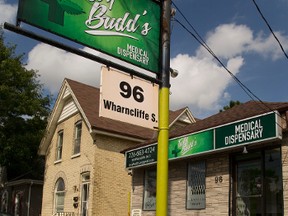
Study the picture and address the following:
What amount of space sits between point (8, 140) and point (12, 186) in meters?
6.78

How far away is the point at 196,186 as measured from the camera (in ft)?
44.5

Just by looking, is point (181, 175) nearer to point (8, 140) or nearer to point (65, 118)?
point (65, 118)

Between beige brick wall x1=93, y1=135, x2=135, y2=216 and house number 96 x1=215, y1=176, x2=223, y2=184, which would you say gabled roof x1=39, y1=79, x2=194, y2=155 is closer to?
beige brick wall x1=93, y1=135, x2=135, y2=216

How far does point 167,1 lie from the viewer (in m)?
5.82

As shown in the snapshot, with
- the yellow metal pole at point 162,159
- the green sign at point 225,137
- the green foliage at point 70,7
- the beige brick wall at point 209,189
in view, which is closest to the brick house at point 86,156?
the beige brick wall at point 209,189

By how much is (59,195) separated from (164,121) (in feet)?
67.0

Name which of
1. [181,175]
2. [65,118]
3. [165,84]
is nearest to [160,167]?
[165,84]

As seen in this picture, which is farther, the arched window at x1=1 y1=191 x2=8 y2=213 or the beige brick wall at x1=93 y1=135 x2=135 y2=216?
the arched window at x1=1 y1=191 x2=8 y2=213

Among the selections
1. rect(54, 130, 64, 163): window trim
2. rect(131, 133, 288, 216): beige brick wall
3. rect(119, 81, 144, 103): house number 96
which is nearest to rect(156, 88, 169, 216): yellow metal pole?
rect(119, 81, 144, 103): house number 96

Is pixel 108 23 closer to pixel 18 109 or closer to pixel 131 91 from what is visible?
pixel 131 91

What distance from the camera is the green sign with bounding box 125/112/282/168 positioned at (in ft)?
34.7

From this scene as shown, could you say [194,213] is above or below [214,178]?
below

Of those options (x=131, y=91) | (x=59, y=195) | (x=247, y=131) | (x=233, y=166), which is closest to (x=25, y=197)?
(x=59, y=195)

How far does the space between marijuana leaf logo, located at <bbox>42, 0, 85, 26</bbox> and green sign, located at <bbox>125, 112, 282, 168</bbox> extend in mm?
6759
